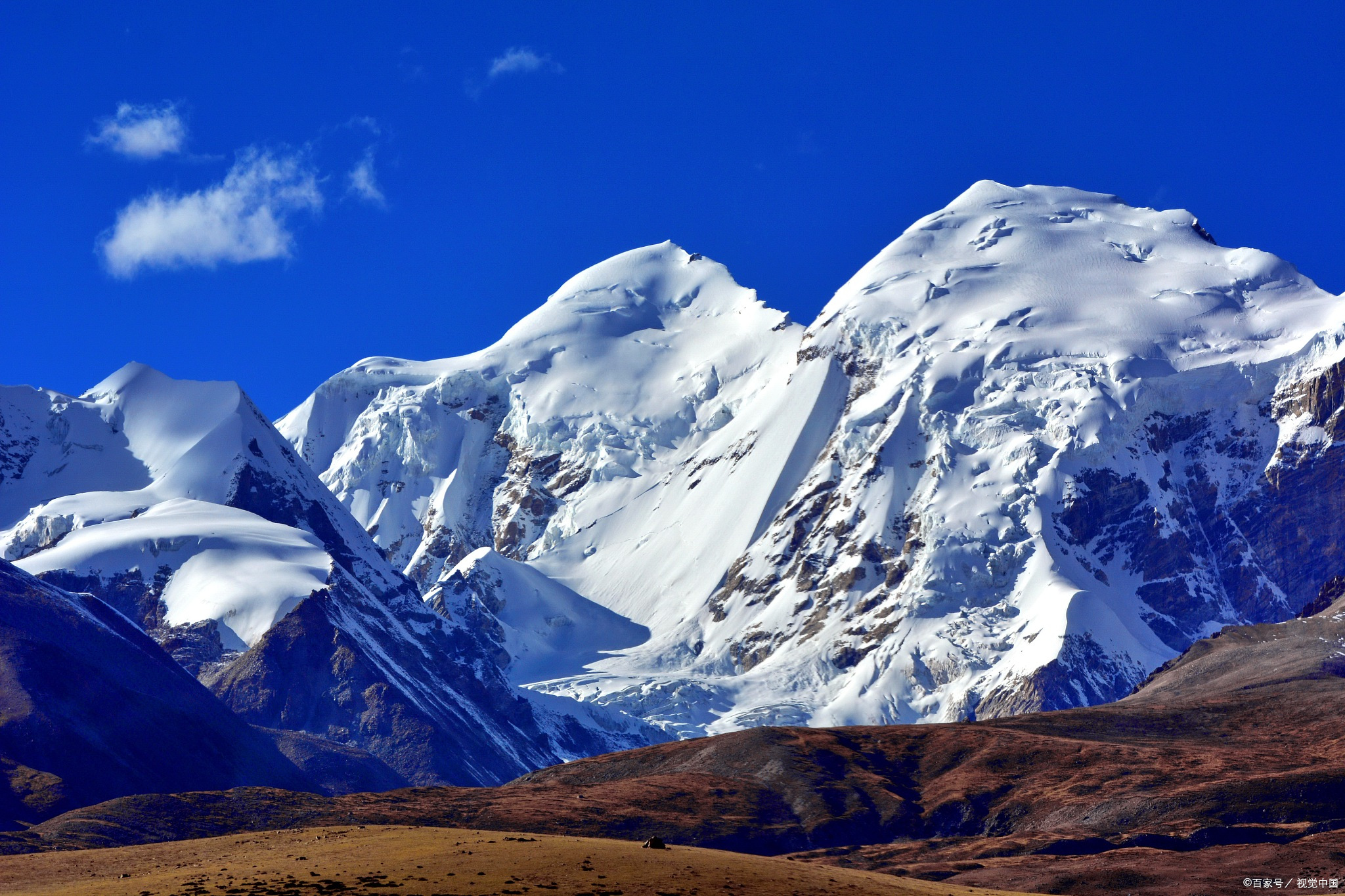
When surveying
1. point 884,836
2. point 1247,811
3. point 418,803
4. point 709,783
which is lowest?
point 1247,811

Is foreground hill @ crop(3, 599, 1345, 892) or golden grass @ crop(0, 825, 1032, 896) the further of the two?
foreground hill @ crop(3, 599, 1345, 892)

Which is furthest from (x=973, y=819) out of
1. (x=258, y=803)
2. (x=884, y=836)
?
(x=258, y=803)

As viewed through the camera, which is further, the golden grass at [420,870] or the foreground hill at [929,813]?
the foreground hill at [929,813]

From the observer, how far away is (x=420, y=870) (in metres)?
105

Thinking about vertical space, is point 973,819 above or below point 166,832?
below

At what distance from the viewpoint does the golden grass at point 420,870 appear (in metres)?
100

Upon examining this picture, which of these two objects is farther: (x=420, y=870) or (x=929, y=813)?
(x=929, y=813)

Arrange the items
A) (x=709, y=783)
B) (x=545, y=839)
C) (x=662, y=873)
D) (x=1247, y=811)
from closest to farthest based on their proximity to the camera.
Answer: (x=662, y=873), (x=545, y=839), (x=1247, y=811), (x=709, y=783)

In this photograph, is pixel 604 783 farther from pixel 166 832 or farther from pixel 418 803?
pixel 166 832

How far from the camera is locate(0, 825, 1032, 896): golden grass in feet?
329

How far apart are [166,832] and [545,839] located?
4995 cm

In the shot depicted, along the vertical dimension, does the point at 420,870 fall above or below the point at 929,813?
above

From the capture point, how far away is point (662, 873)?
11012 centimetres

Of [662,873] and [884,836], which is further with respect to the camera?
[884,836]
